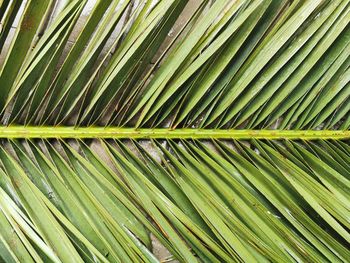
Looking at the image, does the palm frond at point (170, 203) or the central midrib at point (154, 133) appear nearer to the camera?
the palm frond at point (170, 203)

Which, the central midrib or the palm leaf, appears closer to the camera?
the palm leaf

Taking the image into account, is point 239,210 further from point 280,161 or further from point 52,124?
point 52,124

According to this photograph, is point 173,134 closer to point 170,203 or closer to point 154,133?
point 154,133

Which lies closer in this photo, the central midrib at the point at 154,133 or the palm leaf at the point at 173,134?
the palm leaf at the point at 173,134

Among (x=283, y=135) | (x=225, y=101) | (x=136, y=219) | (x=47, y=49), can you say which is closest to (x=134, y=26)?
(x=47, y=49)

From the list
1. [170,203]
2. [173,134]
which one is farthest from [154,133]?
[170,203]
